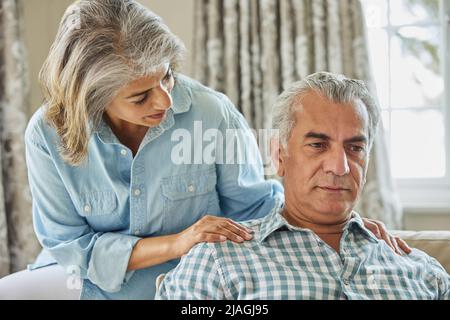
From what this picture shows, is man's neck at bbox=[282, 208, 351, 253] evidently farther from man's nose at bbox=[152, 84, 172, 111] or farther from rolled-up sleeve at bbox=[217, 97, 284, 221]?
man's nose at bbox=[152, 84, 172, 111]

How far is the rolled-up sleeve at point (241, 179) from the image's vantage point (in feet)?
4.61

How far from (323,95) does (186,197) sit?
0.35 metres

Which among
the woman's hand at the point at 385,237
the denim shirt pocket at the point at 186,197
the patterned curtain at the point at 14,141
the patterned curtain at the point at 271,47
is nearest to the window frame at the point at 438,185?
the patterned curtain at the point at 271,47

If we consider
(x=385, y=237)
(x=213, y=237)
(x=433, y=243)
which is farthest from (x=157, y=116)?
(x=433, y=243)

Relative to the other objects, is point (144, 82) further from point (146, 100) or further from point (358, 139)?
point (358, 139)

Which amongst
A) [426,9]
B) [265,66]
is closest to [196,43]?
[265,66]

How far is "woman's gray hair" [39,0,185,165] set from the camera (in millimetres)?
1221

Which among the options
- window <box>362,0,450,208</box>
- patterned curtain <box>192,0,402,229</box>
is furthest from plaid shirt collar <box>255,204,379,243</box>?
patterned curtain <box>192,0,402,229</box>

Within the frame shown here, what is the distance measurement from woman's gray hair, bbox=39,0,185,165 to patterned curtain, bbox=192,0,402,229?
3.37 feet

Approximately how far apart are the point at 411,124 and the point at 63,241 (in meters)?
1.27

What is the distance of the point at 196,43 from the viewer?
2383mm

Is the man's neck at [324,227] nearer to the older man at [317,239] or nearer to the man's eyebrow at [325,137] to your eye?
the older man at [317,239]

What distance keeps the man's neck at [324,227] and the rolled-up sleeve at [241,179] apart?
0.36 feet

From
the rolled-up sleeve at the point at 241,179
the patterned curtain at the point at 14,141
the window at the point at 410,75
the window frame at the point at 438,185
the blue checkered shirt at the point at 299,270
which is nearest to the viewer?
the blue checkered shirt at the point at 299,270
